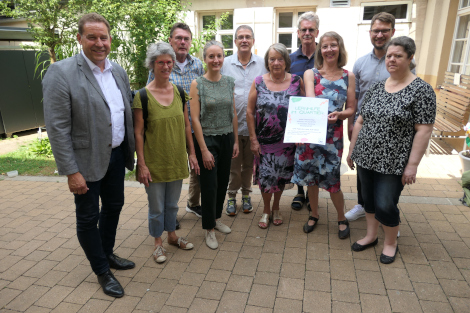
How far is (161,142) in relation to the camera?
2930 mm

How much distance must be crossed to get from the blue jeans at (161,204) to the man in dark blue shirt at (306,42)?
193 cm

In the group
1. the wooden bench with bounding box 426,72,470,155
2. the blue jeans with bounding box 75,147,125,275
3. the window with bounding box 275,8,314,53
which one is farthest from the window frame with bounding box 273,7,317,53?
the blue jeans with bounding box 75,147,125,275

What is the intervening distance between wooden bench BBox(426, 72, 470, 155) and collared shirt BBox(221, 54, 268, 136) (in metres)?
3.83

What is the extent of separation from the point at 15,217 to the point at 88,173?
2.51 metres

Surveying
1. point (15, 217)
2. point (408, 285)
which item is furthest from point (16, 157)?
point (408, 285)

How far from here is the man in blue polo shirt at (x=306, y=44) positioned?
12.2ft

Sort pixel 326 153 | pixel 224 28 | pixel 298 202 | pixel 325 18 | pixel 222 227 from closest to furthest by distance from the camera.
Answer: pixel 326 153 → pixel 222 227 → pixel 298 202 → pixel 325 18 → pixel 224 28

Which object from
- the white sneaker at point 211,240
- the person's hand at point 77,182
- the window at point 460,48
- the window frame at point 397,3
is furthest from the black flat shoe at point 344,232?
the window frame at point 397,3

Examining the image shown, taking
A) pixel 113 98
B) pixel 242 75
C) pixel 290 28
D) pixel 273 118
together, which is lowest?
pixel 273 118

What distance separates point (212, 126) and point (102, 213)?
50.0 inches

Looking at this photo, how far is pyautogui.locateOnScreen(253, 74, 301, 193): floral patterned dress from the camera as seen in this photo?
3.31m

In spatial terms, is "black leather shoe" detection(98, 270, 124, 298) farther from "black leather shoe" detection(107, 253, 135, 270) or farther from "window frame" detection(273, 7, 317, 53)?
"window frame" detection(273, 7, 317, 53)

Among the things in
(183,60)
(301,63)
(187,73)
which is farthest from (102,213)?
(301,63)

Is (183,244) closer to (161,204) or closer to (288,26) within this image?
(161,204)
